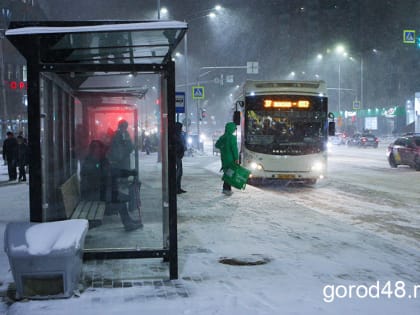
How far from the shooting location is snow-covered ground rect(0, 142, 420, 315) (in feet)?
18.1

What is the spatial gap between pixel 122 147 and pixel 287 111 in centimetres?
855

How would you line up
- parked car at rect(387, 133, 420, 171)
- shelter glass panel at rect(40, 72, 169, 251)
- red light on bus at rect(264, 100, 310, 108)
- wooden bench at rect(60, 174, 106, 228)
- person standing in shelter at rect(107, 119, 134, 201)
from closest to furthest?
shelter glass panel at rect(40, 72, 169, 251), wooden bench at rect(60, 174, 106, 228), person standing in shelter at rect(107, 119, 134, 201), red light on bus at rect(264, 100, 310, 108), parked car at rect(387, 133, 420, 171)

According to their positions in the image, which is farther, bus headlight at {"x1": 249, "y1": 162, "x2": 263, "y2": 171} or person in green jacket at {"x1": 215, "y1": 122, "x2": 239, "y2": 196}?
bus headlight at {"x1": 249, "y1": 162, "x2": 263, "y2": 171}

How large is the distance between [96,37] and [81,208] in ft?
14.6

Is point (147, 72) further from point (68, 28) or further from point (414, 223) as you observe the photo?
point (414, 223)

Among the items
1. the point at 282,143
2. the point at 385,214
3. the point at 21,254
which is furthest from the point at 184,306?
the point at 282,143

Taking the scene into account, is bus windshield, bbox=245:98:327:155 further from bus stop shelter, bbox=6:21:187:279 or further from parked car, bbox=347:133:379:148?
parked car, bbox=347:133:379:148

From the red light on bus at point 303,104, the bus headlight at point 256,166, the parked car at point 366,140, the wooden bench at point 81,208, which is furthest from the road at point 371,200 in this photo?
the parked car at point 366,140

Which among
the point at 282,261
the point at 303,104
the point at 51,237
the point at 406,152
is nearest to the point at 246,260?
the point at 282,261

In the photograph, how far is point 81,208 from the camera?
953 cm

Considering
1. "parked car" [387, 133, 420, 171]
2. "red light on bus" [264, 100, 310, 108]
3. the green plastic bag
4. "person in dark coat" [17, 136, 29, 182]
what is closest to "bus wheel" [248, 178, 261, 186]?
"red light on bus" [264, 100, 310, 108]

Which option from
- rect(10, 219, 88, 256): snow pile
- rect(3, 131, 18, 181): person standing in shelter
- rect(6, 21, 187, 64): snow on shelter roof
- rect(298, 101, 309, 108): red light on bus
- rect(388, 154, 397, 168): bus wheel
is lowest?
rect(388, 154, 397, 168): bus wheel

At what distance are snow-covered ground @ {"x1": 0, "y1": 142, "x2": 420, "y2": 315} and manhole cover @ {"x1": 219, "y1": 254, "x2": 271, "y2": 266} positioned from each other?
0.06 meters

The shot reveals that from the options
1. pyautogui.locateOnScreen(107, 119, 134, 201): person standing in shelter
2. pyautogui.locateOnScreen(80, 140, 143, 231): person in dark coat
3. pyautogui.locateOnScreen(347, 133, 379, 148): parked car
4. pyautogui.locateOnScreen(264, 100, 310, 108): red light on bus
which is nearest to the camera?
pyautogui.locateOnScreen(80, 140, 143, 231): person in dark coat
